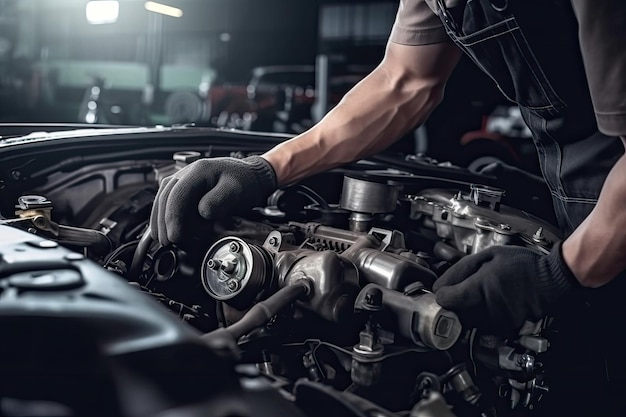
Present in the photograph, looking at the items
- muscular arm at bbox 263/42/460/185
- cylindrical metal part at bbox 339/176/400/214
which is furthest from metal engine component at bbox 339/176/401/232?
muscular arm at bbox 263/42/460/185

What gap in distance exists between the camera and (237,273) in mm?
1195

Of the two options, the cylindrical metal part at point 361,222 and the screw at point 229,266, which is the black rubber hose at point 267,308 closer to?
the screw at point 229,266

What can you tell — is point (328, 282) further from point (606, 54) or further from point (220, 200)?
point (606, 54)

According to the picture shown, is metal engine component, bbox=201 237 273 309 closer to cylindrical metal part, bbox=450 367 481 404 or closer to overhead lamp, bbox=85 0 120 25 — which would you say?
cylindrical metal part, bbox=450 367 481 404

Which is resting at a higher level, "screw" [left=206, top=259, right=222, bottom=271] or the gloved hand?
the gloved hand

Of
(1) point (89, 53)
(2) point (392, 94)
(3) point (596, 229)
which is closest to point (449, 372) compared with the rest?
(3) point (596, 229)

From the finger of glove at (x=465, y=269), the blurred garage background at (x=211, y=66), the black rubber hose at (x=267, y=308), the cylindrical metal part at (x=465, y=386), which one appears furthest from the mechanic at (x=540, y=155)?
the blurred garage background at (x=211, y=66)

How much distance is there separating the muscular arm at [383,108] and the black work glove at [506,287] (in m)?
0.52

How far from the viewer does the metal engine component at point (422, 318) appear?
1.10 metres

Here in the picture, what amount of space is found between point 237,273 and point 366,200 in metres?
0.36

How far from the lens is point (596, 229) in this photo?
1.10m

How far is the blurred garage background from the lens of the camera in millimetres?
5562

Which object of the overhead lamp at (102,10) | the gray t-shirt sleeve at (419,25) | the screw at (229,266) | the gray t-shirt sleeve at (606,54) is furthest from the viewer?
the overhead lamp at (102,10)

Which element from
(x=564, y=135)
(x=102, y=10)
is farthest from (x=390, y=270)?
(x=102, y=10)
